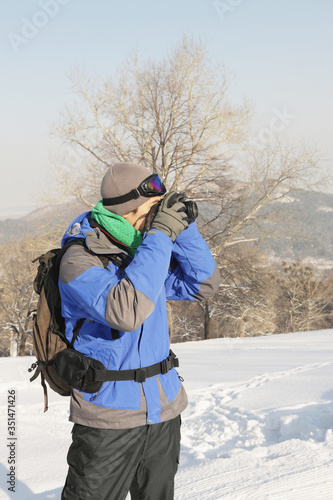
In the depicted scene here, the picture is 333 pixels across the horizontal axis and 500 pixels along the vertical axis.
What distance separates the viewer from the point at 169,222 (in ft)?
5.97

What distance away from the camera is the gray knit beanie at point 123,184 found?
1.95 meters

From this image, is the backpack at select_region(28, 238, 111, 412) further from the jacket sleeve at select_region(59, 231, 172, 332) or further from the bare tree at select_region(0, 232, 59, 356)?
the bare tree at select_region(0, 232, 59, 356)

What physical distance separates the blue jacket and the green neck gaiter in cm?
5

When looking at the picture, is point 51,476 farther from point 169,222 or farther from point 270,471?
point 169,222

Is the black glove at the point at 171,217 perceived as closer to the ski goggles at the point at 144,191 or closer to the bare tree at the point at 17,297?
the ski goggles at the point at 144,191

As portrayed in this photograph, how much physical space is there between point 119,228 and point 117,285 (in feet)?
1.02

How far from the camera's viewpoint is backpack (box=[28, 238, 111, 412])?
5.92ft

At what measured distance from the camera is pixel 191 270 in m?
2.09

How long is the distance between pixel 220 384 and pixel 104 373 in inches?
197

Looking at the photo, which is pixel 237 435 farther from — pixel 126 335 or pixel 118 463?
pixel 126 335

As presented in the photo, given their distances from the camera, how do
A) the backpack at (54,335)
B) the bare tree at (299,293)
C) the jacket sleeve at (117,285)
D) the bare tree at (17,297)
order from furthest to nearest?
the bare tree at (299,293) → the bare tree at (17,297) → the backpack at (54,335) → the jacket sleeve at (117,285)

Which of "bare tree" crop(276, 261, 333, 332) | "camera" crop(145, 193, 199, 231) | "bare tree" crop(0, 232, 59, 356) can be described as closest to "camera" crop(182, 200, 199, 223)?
"camera" crop(145, 193, 199, 231)

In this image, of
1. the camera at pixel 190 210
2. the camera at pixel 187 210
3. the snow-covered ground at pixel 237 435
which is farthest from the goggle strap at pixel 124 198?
the snow-covered ground at pixel 237 435

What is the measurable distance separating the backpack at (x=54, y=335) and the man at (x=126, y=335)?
43 millimetres
